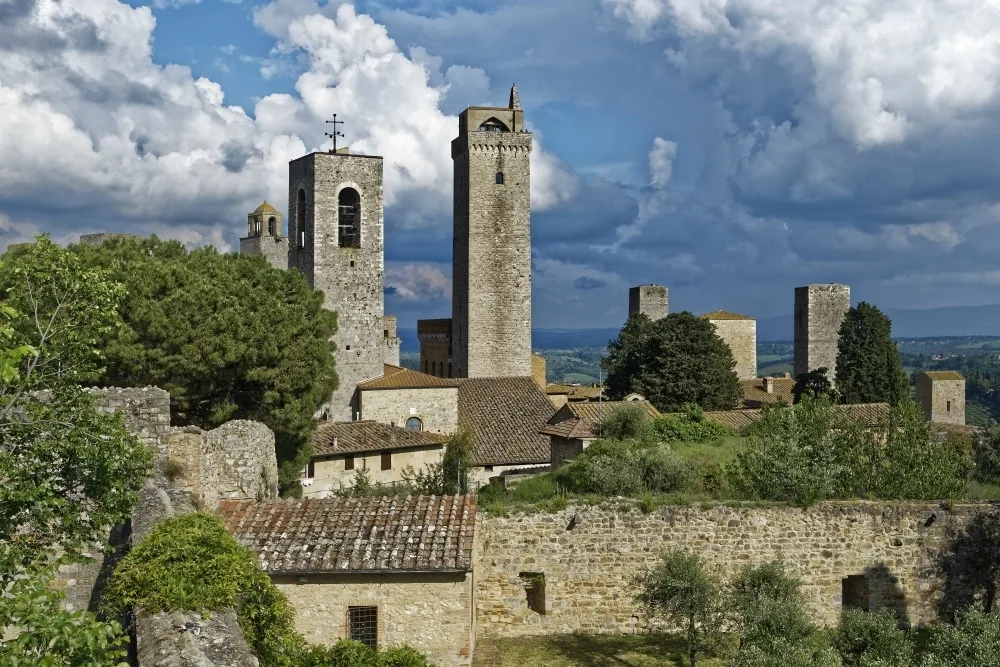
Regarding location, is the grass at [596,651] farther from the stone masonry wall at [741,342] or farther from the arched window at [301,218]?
the stone masonry wall at [741,342]

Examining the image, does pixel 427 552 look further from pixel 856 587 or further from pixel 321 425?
pixel 321 425

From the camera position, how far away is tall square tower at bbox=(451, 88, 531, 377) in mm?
60344

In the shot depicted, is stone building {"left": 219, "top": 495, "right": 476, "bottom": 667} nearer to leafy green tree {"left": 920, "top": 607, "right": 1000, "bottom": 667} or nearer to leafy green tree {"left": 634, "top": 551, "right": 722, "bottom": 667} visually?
leafy green tree {"left": 634, "top": 551, "right": 722, "bottom": 667}

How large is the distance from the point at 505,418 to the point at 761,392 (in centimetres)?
2519

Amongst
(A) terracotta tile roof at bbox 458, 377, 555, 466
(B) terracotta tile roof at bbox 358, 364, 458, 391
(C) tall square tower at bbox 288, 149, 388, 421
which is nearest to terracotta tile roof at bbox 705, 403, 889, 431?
(A) terracotta tile roof at bbox 458, 377, 555, 466

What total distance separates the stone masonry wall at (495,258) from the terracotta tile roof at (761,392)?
13.5 meters

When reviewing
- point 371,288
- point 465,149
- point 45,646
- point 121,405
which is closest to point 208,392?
point 121,405

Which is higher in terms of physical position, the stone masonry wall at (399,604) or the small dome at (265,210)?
the small dome at (265,210)

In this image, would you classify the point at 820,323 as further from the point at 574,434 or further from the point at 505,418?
the point at 574,434

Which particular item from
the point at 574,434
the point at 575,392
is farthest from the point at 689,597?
the point at 575,392

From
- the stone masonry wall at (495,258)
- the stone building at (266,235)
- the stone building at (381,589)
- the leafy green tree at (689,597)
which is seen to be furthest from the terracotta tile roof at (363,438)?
the stone building at (266,235)

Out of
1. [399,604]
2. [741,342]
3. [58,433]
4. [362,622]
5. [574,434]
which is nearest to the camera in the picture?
[58,433]

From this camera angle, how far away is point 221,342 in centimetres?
2339

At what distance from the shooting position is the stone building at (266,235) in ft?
255
